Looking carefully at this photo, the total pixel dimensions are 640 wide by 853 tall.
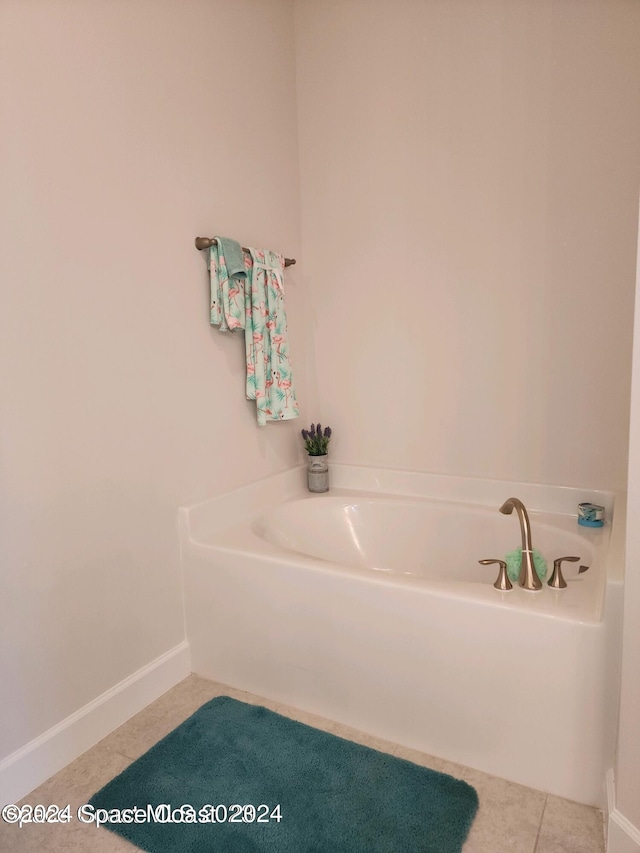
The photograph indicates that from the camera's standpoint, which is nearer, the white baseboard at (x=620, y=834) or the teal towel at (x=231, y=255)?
the white baseboard at (x=620, y=834)

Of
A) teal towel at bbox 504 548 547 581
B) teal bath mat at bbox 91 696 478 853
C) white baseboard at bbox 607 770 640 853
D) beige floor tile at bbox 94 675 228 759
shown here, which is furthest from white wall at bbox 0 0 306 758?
white baseboard at bbox 607 770 640 853

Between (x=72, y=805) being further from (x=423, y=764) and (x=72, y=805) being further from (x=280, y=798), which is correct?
(x=423, y=764)

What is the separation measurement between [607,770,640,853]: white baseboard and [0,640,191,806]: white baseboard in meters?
1.39

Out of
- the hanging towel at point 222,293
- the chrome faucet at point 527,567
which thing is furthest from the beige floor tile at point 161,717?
the hanging towel at point 222,293

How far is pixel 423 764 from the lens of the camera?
5.21 ft

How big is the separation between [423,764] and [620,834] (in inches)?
20.0

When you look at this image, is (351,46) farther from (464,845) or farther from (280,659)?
(464,845)

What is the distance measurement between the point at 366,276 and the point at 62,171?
1.38m

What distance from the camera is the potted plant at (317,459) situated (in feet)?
8.79

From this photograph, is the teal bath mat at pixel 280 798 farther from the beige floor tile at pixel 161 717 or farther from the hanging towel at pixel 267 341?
the hanging towel at pixel 267 341

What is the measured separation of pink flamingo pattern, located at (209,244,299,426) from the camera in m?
2.16

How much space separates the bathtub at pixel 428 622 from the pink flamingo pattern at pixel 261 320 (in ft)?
1.28

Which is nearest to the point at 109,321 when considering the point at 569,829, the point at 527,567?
the point at 527,567

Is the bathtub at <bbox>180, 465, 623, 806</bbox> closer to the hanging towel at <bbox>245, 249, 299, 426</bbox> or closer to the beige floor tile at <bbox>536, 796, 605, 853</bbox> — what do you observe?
the beige floor tile at <bbox>536, 796, 605, 853</bbox>
